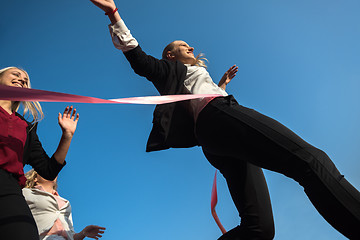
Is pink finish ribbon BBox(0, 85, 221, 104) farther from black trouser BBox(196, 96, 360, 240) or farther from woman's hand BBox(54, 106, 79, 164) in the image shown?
woman's hand BBox(54, 106, 79, 164)

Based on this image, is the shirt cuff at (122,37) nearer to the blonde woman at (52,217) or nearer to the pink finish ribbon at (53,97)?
the pink finish ribbon at (53,97)

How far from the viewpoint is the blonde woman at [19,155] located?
175 cm

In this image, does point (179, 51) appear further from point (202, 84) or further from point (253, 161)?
point (253, 161)

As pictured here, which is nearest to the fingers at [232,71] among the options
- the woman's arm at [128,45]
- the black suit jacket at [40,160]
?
the woman's arm at [128,45]

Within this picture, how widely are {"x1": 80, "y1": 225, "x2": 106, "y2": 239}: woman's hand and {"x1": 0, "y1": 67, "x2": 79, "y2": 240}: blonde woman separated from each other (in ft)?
5.69

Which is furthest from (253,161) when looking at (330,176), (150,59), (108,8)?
(108,8)

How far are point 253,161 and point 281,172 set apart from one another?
0.17 m

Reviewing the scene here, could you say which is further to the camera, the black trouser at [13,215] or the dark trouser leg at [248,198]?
the dark trouser leg at [248,198]

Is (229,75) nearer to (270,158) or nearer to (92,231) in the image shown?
(270,158)

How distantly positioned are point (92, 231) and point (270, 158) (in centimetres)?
295

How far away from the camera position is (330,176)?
1560 mm

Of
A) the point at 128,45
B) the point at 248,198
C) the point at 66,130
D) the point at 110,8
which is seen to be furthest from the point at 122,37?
the point at 248,198

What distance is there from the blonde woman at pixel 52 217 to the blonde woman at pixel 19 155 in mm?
1547

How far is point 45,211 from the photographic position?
3.74 meters
